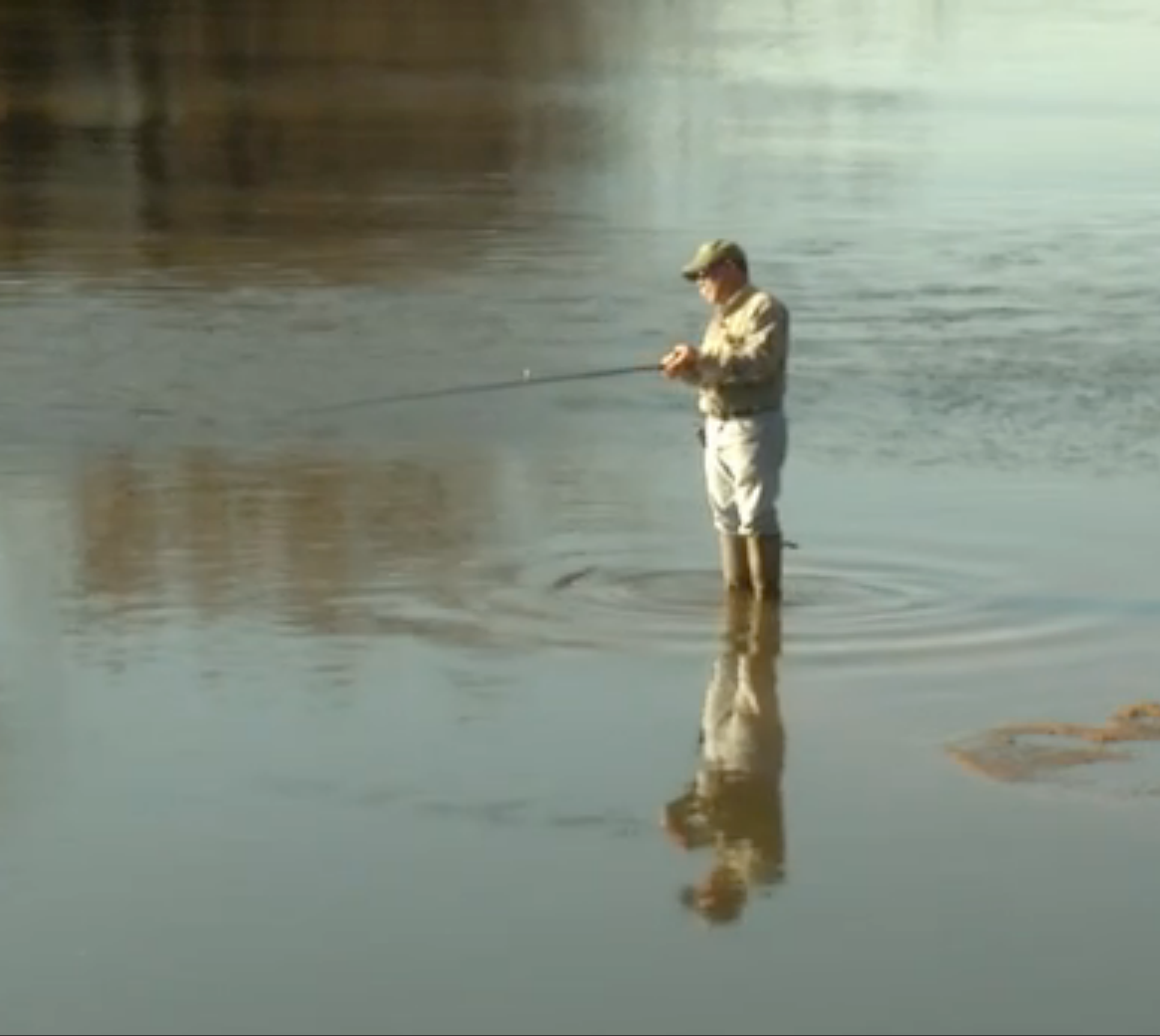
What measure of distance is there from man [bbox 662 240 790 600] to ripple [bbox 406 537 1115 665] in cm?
24

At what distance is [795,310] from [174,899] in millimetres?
12259

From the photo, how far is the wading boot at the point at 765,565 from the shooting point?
496 inches

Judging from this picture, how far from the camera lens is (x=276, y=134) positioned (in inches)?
1261

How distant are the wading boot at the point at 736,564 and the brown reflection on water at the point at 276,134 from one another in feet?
31.3

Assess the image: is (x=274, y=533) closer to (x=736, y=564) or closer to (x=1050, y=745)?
(x=736, y=564)

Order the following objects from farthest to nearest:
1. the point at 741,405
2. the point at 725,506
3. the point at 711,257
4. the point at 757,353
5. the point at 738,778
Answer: the point at 725,506 → the point at 741,405 → the point at 757,353 → the point at 711,257 → the point at 738,778

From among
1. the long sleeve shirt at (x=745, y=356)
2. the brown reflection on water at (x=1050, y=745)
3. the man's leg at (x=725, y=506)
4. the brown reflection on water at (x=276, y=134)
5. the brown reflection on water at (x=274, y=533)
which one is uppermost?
the long sleeve shirt at (x=745, y=356)

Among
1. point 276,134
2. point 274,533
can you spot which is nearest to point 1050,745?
point 274,533

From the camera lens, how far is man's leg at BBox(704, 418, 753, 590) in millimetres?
12555

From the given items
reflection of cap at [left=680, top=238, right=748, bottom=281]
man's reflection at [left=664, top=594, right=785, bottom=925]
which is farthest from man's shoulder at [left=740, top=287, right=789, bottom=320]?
man's reflection at [left=664, top=594, right=785, bottom=925]

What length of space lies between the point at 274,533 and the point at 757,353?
2.58 m

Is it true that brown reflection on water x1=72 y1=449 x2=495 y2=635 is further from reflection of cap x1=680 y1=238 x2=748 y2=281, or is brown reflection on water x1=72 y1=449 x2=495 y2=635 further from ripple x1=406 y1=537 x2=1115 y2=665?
reflection of cap x1=680 y1=238 x2=748 y2=281

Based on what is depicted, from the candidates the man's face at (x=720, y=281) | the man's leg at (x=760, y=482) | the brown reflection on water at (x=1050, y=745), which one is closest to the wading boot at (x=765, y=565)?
the man's leg at (x=760, y=482)

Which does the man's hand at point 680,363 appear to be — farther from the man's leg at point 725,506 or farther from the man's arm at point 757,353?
the man's leg at point 725,506
